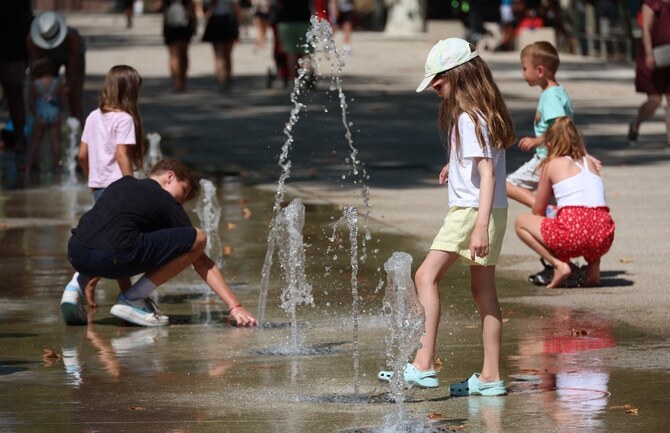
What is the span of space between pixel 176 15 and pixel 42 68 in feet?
28.3

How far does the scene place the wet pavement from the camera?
6391mm

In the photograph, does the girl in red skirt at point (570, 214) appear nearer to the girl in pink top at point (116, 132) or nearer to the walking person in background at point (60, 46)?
the girl in pink top at point (116, 132)

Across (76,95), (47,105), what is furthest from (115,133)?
(76,95)

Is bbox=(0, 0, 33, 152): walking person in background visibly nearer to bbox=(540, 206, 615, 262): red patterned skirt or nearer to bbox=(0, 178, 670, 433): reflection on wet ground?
bbox=(0, 178, 670, 433): reflection on wet ground

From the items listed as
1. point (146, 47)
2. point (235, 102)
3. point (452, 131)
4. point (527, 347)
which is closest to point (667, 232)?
point (527, 347)

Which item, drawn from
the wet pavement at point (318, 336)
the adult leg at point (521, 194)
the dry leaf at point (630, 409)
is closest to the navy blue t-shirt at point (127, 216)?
the wet pavement at point (318, 336)

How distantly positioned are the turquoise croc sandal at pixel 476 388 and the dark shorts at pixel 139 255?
7.37ft

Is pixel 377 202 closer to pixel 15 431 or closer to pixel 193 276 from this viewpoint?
pixel 193 276

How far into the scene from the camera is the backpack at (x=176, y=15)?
23.5m

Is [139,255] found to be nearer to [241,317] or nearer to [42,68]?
[241,317]

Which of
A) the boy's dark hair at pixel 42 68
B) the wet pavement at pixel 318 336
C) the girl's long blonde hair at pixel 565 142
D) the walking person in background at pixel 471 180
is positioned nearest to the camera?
the wet pavement at pixel 318 336

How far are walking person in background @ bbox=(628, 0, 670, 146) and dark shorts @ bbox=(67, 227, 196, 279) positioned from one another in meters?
8.88

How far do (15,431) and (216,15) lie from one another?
18.7m

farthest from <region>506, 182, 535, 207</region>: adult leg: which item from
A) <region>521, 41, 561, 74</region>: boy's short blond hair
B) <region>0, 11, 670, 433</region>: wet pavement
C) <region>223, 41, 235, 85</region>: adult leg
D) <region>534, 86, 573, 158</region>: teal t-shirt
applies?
<region>223, 41, 235, 85</region>: adult leg
